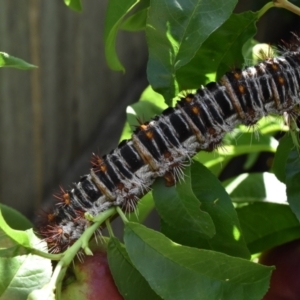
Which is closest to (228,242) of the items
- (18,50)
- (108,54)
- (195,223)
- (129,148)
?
(195,223)

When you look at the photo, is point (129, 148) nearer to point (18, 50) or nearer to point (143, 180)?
point (143, 180)

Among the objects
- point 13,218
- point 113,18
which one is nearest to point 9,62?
point 113,18

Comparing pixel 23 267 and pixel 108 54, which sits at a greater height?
pixel 108 54

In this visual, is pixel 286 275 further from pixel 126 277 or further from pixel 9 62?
pixel 9 62

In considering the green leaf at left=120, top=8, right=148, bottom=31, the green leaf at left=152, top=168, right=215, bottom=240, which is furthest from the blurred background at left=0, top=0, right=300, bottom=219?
the green leaf at left=152, top=168, right=215, bottom=240

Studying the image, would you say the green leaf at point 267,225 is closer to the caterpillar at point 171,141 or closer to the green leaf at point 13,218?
the caterpillar at point 171,141

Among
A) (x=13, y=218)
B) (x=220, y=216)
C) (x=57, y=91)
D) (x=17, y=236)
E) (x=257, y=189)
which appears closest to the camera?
(x=17, y=236)
